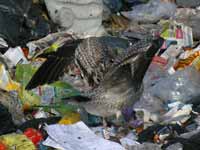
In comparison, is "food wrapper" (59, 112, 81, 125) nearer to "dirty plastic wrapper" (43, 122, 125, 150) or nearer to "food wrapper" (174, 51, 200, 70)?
"dirty plastic wrapper" (43, 122, 125, 150)

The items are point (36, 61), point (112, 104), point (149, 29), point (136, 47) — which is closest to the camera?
point (136, 47)

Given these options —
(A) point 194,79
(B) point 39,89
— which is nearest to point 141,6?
(A) point 194,79

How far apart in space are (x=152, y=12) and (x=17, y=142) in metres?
2.49

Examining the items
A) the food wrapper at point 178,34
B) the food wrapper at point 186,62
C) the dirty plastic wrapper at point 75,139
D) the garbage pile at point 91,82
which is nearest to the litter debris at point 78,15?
the garbage pile at point 91,82

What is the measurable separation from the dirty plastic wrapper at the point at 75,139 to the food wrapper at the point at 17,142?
97mm

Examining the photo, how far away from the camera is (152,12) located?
561cm

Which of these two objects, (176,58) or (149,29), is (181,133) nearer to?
(176,58)

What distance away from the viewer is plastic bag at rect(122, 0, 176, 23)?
558 centimetres

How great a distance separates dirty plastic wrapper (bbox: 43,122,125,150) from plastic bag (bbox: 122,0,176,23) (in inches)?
82.7

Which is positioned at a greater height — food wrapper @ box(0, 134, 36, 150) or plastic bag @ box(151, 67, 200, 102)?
plastic bag @ box(151, 67, 200, 102)

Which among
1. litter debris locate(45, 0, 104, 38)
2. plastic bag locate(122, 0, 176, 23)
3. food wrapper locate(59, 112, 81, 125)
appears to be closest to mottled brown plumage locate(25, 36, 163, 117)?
food wrapper locate(59, 112, 81, 125)

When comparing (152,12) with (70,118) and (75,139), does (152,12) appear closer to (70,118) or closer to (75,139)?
(70,118)

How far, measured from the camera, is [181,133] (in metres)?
3.75

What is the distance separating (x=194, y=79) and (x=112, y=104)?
0.90m
